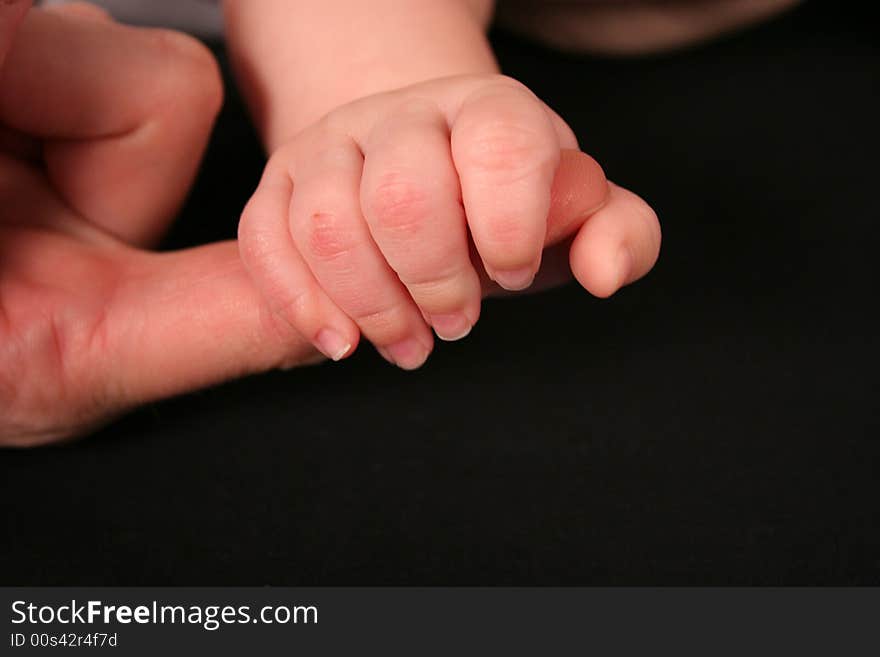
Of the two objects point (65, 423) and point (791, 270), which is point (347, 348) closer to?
point (65, 423)

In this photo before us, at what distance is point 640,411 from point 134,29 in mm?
365

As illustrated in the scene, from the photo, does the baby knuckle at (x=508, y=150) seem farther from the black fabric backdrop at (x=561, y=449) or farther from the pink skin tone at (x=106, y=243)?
the black fabric backdrop at (x=561, y=449)

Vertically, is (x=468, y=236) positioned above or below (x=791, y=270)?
above

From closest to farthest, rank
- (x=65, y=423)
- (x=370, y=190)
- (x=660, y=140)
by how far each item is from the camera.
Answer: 1. (x=370, y=190)
2. (x=65, y=423)
3. (x=660, y=140)

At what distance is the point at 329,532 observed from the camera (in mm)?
508

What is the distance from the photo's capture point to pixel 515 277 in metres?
0.46

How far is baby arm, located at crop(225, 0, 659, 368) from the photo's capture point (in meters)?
0.44

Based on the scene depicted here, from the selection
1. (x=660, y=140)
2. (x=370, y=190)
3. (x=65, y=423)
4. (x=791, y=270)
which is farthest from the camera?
(x=660, y=140)

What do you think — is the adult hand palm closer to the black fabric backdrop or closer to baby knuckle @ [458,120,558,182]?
the black fabric backdrop

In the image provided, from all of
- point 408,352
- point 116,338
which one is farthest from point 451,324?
point 116,338

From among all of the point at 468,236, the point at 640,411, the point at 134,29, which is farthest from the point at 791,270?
the point at 134,29

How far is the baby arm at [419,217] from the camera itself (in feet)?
1.45

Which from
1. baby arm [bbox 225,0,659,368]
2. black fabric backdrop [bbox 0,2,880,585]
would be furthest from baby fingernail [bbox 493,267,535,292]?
black fabric backdrop [bbox 0,2,880,585]

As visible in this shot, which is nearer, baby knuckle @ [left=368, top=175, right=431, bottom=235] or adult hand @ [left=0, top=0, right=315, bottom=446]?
baby knuckle @ [left=368, top=175, right=431, bottom=235]
